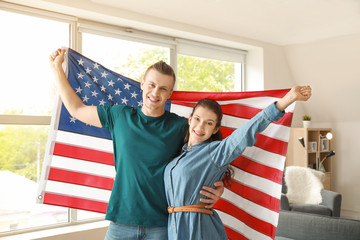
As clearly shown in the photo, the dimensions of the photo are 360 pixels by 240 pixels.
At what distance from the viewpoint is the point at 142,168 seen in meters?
1.72

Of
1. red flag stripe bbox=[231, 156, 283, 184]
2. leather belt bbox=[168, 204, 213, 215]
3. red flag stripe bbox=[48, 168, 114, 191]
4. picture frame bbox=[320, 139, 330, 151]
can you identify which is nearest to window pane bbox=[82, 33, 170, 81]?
red flag stripe bbox=[48, 168, 114, 191]

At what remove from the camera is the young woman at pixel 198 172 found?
163cm

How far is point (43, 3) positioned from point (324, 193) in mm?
3897

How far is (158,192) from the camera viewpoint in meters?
1.73

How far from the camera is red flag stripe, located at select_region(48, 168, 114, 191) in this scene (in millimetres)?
2396

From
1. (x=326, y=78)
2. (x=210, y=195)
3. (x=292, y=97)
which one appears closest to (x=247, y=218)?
(x=210, y=195)

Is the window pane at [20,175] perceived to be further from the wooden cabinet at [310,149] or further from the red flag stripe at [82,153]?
the wooden cabinet at [310,149]

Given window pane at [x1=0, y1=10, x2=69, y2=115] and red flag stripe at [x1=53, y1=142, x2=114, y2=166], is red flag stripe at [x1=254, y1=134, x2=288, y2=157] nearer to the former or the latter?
red flag stripe at [x1=53, y1=142, x2=114, y2=166]

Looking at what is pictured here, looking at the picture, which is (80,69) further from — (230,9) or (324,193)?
(324,193)

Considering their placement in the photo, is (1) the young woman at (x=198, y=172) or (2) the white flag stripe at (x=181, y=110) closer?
(1) the young woman at (x=198, y=172)

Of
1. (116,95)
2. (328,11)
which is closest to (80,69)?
(116,95)

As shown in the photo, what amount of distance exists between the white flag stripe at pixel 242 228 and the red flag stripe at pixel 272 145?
476 mm

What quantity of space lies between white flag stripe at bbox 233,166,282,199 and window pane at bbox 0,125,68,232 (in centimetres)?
223

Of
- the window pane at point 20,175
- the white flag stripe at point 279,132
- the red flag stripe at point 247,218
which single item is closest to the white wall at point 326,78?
the window pane at point 20,175
